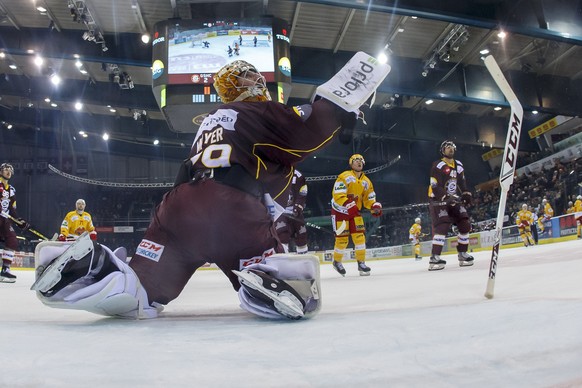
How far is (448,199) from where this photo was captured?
6.21 meters

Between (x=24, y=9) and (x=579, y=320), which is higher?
(x=24, y=9)

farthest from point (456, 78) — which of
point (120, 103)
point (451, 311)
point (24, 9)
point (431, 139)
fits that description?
point (451, 311)

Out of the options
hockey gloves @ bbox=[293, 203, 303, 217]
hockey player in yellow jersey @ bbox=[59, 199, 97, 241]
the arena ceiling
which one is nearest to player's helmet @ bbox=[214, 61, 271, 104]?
hockey gloves @ bbox=[293, 203, 303, 217]

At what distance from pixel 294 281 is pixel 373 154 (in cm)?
1936

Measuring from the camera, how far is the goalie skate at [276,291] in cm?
171

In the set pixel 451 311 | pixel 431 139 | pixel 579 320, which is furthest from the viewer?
pixel 431 139

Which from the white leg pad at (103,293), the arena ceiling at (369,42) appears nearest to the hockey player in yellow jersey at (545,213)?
the arena ceiling at (369,42)

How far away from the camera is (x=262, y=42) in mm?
7883

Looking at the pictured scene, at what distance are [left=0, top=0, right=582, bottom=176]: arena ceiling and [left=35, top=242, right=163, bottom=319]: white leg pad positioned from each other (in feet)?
26.4

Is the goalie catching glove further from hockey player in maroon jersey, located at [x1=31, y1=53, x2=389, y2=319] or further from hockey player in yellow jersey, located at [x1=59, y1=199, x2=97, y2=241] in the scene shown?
hockey player in yellow jersey, located at [x1=59, y1=199, x2=97, y2=241]

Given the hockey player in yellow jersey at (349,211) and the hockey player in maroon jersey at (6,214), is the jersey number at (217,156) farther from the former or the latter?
the hockey player in maroon jersey at (6,214)

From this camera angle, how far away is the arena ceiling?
902cm

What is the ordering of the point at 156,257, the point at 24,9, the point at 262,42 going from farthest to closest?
1. the point at 24,9
2. the point at 262,42
3. the point at 156,257

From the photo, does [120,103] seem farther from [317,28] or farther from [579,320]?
[579,320]
